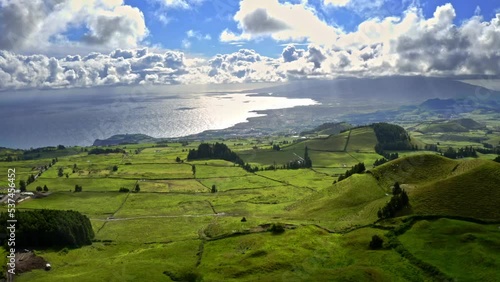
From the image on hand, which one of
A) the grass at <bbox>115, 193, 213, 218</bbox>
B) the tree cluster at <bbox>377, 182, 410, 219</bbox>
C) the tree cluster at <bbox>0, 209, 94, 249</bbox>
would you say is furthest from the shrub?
the grass at <bbox>115, 193, 213, 218</bbox>

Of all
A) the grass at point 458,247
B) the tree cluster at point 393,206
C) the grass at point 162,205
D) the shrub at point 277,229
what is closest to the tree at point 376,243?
the grass at point 458,247

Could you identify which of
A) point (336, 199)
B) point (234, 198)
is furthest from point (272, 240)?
point (234, 198)

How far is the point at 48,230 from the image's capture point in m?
99.2

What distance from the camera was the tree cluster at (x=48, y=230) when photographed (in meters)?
96.1

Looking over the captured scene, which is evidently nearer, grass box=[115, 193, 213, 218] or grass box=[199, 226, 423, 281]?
grass box=[199, 226, 423, 281]

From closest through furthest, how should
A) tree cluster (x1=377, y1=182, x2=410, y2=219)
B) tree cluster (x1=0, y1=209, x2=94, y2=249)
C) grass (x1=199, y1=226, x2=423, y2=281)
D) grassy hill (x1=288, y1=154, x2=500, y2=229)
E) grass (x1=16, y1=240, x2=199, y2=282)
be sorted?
grass (x1=199, y1=226, x2=423, y2=281) → grass (x1=16, y1=240, x2=199, y2=282) → grassy hill (x1=288, y1=154, x2=500, y2=229) → tree cluster (x1=377, y1=182, x2=410, y2=219) → tree cluster (x1=0, y1=209, x2=94, y2=249)

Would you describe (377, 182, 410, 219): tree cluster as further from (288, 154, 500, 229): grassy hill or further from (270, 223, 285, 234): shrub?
(270, 223, 285, 234): shrub

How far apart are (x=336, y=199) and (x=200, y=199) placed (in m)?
69.3

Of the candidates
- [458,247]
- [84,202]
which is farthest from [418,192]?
[84,202]

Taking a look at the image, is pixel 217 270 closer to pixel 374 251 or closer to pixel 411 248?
pixel 374 251

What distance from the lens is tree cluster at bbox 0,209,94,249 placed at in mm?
96062

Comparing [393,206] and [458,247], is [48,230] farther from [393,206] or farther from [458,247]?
[458,247]

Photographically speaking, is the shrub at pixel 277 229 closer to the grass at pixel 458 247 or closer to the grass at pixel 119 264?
the grass at pixel 119 264

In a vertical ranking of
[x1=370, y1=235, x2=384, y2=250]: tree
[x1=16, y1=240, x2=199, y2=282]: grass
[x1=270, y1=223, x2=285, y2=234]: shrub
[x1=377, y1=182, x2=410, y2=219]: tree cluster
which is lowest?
[x1=16, y1=240, x2=199, y2=282]: grass
